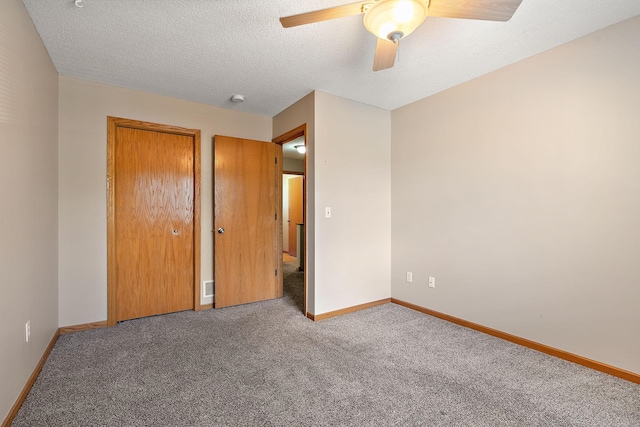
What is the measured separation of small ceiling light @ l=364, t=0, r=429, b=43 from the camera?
1.31m

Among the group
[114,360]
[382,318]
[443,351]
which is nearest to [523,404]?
[443,351]

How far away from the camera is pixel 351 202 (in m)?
3.24

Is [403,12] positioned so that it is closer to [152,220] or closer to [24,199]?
[24,199]

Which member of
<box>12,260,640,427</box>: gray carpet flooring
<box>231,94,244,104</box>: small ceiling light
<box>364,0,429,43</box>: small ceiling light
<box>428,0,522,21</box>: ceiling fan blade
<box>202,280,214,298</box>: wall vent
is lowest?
<box>12,260,640,427</box>: gray carpet flooring

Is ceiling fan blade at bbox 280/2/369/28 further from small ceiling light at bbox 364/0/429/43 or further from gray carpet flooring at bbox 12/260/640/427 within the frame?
gray carpet flooring at bbox 12/260/640/427

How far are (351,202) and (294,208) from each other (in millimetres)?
4569

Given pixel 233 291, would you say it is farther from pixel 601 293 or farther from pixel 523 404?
pixel 601 293

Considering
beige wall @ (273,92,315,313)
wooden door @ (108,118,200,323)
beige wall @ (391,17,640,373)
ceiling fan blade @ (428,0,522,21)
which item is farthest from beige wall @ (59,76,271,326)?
beige wall @ (391,17,640,373)

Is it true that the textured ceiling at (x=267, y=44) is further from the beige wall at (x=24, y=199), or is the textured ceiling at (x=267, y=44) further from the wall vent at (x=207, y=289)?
the wall vent at (x=207, y=289)

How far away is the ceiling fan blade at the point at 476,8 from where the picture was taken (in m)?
1.32

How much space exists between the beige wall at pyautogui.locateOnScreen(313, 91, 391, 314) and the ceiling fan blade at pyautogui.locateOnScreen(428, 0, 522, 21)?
170 centimetres

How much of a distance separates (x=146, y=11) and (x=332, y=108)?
1.80 m

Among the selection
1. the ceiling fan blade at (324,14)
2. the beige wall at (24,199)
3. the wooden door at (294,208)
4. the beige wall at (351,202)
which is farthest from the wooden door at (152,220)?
the wooden door at (294,208)

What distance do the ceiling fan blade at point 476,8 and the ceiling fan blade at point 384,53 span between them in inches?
10.9
